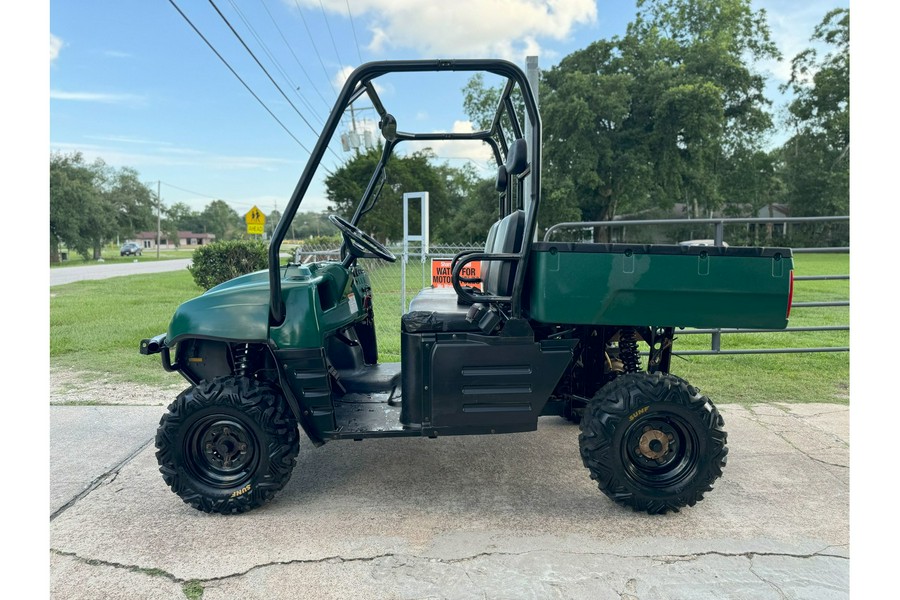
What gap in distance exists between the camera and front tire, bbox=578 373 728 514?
9.84 feet

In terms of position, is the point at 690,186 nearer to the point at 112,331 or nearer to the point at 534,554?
the point at 112,331

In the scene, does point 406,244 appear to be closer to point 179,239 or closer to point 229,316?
A: point 229,316

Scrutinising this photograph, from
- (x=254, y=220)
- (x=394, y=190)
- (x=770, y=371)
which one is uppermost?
(x=394, y=190)

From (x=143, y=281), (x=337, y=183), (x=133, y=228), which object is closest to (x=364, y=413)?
(x=143, y=281)

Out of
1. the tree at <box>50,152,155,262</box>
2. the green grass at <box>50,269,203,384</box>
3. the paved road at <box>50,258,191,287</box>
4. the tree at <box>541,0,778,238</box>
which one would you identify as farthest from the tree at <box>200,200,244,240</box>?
the green grass at <box>50,269,203,384</box>

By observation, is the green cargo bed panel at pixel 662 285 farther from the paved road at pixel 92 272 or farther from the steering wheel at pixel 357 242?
the paved road at pixel 92 272

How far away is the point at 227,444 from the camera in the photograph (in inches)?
121

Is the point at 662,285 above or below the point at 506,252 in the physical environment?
below

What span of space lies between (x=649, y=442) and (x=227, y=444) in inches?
85.6

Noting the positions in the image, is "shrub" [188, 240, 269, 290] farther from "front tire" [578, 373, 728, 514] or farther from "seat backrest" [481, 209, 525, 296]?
"front tire" [578, 373, 728, 514]

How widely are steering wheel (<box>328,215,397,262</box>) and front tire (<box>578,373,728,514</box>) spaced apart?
1565 mm

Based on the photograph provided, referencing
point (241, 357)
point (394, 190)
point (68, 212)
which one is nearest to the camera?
point (241, 357)

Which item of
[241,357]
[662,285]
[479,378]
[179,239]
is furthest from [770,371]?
[179,239]

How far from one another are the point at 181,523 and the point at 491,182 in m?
30.6
